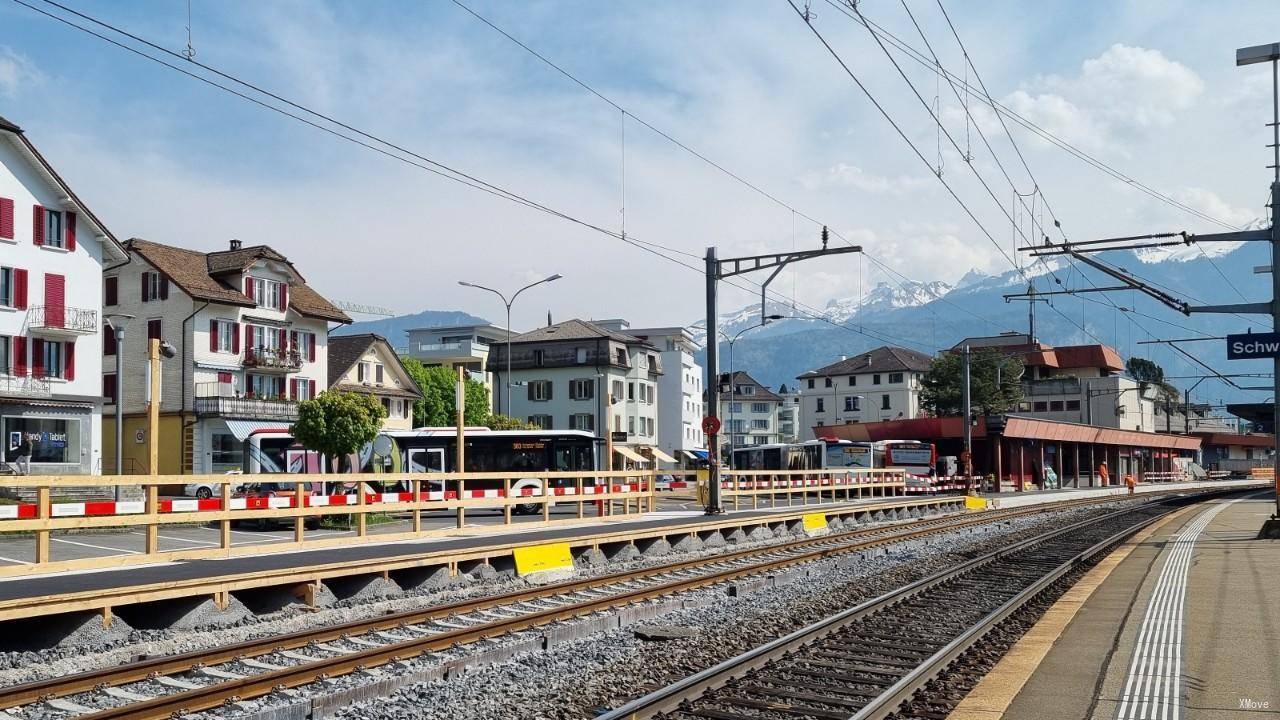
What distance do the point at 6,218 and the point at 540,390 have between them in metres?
48.2

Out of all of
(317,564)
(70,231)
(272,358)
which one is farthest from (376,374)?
(317,564)

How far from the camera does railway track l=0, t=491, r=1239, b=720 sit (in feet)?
26.2

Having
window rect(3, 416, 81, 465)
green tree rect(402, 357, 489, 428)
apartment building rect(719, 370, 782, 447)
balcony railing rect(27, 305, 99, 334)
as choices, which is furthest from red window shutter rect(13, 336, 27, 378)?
apartment building rect(719, 370, 782, 447)

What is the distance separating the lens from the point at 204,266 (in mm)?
56312

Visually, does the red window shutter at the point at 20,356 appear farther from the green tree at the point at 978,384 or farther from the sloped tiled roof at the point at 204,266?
the green tree at the point at 978,384

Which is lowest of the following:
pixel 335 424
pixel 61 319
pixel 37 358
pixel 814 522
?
pixel 814 522

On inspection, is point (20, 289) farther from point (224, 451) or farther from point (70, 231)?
point (224, 451)

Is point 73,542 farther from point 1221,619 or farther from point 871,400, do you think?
point 871,400

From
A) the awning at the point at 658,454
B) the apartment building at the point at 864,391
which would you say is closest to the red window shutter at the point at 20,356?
the awning at the point at 658,454

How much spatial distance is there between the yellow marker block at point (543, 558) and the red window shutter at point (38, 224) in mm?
31498

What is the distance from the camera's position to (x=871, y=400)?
11762 centimetres

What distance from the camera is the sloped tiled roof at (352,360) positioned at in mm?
67375

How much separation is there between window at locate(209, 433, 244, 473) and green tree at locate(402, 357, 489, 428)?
27.3 m

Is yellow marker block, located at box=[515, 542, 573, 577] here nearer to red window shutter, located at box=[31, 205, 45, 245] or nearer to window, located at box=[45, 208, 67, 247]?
red window shutter, located at box=[31, 205, 45, 245]
